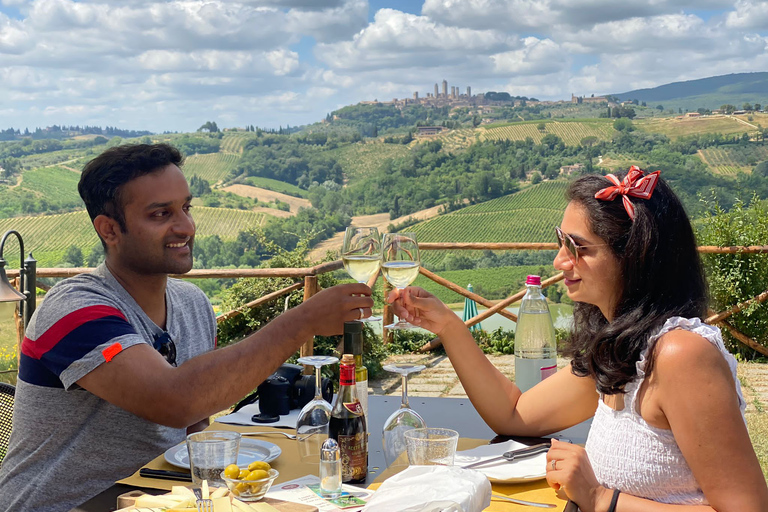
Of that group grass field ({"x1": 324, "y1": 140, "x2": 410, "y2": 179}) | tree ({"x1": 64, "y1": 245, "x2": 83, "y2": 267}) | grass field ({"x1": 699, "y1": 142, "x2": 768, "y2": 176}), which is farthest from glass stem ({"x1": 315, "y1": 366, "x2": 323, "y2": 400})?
grass field ({"x1": 324, "y1": 140, "x2": 410, "y2": 179})

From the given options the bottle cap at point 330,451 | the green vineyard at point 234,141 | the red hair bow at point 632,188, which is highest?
the green vineyard at point 234,141

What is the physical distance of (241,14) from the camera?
126m

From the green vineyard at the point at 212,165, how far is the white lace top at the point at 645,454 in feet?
138

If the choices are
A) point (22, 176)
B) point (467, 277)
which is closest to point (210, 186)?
point (22, 176)

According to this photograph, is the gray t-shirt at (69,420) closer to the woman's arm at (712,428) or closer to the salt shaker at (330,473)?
the salt shaker at (330,473)

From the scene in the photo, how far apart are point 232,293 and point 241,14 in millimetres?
130555

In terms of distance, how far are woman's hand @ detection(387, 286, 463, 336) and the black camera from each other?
28 centimetres

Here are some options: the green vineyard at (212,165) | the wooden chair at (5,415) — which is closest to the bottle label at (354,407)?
the wooden chair at (5,415)

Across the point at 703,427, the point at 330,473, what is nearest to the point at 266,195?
the point at 330,473

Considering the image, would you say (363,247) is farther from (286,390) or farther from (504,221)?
(504,221)

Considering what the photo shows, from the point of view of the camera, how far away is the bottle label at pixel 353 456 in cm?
127

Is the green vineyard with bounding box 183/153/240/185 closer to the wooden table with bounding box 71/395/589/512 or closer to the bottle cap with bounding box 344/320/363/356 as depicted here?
the wooden table with bounding box 71/395/589/512

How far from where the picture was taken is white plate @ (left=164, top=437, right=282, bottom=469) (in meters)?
1.39

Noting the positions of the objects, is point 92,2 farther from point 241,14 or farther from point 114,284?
point 114,284
